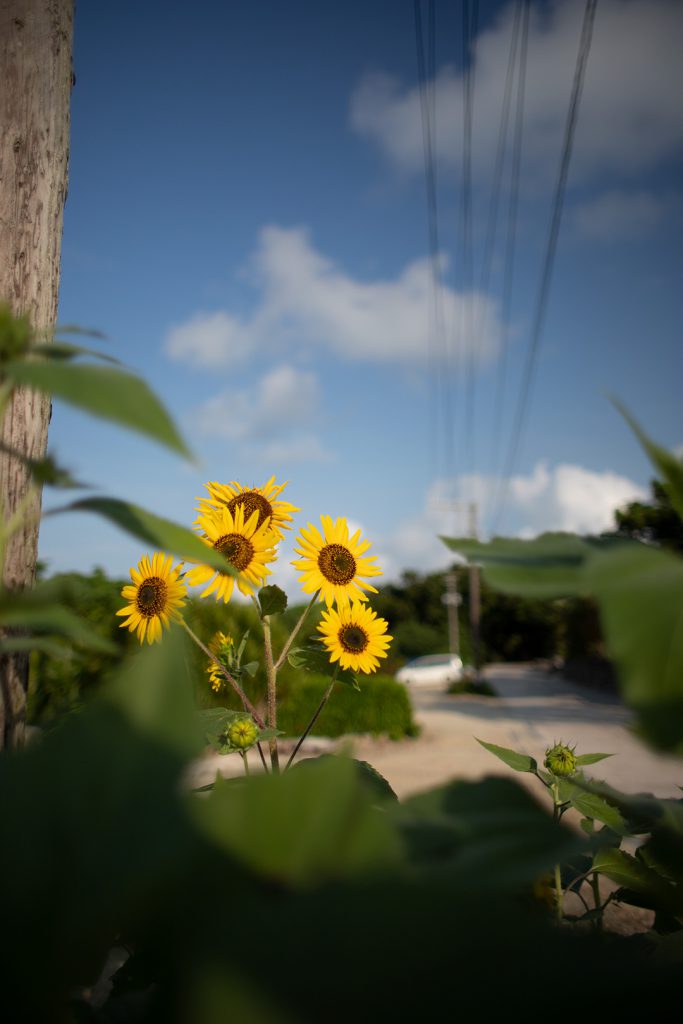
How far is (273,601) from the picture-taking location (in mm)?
1019

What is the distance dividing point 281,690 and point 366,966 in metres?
7.48

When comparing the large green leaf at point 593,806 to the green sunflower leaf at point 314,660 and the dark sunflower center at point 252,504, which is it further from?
the dark sunflower center at point 252,504

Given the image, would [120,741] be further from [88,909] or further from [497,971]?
[497,971]

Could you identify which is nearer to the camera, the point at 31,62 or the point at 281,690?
the point at 31,62

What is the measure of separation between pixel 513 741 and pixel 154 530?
8.00m

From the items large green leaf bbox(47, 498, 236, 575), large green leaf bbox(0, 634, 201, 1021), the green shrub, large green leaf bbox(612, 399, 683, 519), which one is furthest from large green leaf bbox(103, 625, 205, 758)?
the green shrub

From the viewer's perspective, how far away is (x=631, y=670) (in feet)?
1.16

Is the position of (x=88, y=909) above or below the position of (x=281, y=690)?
above

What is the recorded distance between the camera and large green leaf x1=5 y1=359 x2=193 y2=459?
1.10 feet

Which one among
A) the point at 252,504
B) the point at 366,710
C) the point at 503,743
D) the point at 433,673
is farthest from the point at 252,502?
the point at 433,673

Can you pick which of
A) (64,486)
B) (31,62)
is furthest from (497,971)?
(31,62)

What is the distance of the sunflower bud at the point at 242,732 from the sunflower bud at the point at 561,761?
535 millimetres

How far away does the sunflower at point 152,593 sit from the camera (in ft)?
3.60

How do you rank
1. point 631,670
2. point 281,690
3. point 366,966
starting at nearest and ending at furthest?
point 366,966 < point 631,670 < point 281,690
